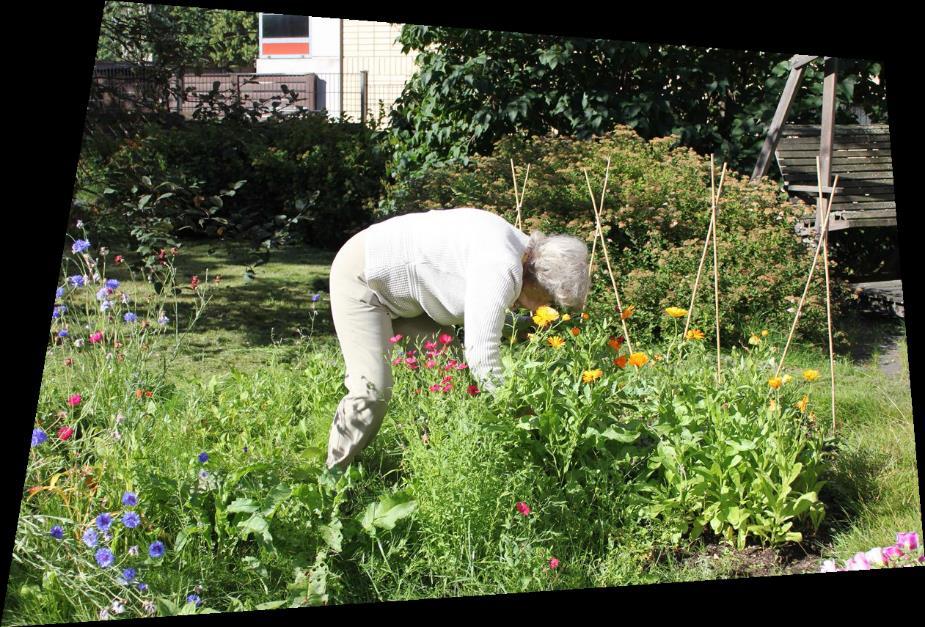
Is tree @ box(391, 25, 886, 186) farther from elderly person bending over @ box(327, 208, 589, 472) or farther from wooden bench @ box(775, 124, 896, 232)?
elderly person bending over @ box(327, 208, 589, 472)

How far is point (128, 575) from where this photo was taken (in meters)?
1.84

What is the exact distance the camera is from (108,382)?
2.68 m

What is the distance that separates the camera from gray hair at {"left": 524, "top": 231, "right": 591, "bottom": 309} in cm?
224

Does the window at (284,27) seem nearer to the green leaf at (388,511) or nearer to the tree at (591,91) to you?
the tree at (591,91)

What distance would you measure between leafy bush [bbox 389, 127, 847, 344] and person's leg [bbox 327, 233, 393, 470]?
2.21 m

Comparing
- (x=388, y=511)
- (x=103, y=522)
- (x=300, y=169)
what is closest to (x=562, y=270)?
(x=388, y=511)

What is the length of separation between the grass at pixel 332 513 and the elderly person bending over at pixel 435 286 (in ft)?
0.39

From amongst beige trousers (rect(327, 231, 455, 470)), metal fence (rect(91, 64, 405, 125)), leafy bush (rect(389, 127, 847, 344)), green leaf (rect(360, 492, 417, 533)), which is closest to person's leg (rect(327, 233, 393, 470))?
beige trousers (rect(327, 231, 455, 470))

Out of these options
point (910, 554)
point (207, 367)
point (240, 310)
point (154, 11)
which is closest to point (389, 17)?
point (910, 554)

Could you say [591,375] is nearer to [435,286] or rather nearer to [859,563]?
[435,286]

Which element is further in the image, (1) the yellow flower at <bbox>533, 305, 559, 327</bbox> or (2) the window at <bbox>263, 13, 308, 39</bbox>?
(2) the window at <bbox>263, 13, 308, 39</bbox>

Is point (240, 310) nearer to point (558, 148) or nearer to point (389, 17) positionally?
point (558, 148)

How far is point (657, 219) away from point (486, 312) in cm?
294

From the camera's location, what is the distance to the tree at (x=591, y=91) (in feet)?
19.1
